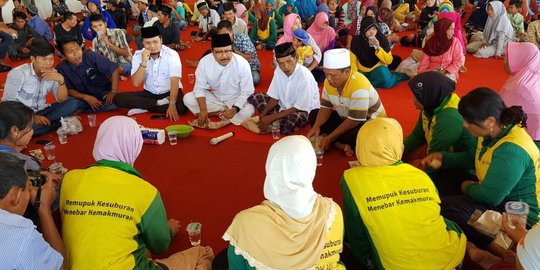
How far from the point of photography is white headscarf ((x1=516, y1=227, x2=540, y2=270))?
4.60 ft

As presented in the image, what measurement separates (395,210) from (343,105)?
1.85m

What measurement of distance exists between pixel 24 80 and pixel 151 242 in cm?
289

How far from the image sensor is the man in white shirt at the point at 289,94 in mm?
4012

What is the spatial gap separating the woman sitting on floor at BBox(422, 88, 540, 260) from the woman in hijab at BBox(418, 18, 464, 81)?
3.12 meters

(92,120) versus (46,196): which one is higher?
(46,196)

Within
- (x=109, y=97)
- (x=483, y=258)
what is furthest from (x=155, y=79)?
(x=483, y=258)

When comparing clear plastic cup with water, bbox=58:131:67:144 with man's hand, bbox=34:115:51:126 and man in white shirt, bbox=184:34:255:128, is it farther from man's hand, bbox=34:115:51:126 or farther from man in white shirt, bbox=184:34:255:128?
man in white shirt, bbox=184:34:255:128


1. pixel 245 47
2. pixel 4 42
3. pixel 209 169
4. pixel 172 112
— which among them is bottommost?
pixel 209 169

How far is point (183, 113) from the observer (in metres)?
4.80

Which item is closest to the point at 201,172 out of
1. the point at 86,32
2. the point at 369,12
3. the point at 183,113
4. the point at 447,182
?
the point at 183,113

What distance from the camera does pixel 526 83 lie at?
342cm

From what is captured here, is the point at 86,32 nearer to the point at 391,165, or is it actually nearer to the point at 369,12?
the point at 369,12

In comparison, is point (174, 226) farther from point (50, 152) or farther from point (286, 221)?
point (50, 152)

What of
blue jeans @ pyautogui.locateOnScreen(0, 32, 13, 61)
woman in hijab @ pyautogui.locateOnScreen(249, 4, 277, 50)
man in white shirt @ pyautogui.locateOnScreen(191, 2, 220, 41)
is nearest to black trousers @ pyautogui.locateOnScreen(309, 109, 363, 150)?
woman in hijab @ pyautogui.locateOnScreen(249, 4, 277, 50)
